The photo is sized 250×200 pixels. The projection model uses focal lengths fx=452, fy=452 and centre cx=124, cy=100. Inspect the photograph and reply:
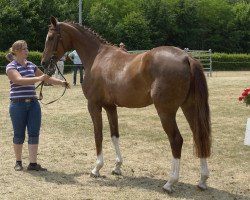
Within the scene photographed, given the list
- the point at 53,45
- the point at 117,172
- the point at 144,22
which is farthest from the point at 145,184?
the point at 144,22

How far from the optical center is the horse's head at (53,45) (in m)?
6.76

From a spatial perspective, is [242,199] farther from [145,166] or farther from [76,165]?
[76,165]

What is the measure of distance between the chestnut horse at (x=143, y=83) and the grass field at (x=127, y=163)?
1.14 ft

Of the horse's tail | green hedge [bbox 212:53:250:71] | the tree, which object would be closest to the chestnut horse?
the horse's tail

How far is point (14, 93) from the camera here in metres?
6.73

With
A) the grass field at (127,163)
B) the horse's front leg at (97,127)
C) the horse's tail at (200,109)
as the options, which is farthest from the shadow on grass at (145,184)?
the horse's tail at (200,109)

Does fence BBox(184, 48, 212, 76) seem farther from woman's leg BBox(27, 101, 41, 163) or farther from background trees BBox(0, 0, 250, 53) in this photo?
woman's leg BBox(27, 101, 41, 163)

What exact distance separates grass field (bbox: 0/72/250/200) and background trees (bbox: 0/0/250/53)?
31.5m

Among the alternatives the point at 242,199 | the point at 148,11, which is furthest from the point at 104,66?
the point at 148,11

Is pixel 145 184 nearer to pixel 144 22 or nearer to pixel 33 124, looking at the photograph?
pixel 33 124

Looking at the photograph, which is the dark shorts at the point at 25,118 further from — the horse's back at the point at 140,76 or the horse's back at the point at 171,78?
the horse's back at the point at 171,78

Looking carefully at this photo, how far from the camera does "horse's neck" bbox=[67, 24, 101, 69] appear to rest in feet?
22.4

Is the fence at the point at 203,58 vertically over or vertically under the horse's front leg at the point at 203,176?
under

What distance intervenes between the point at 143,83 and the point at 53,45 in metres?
1.76
